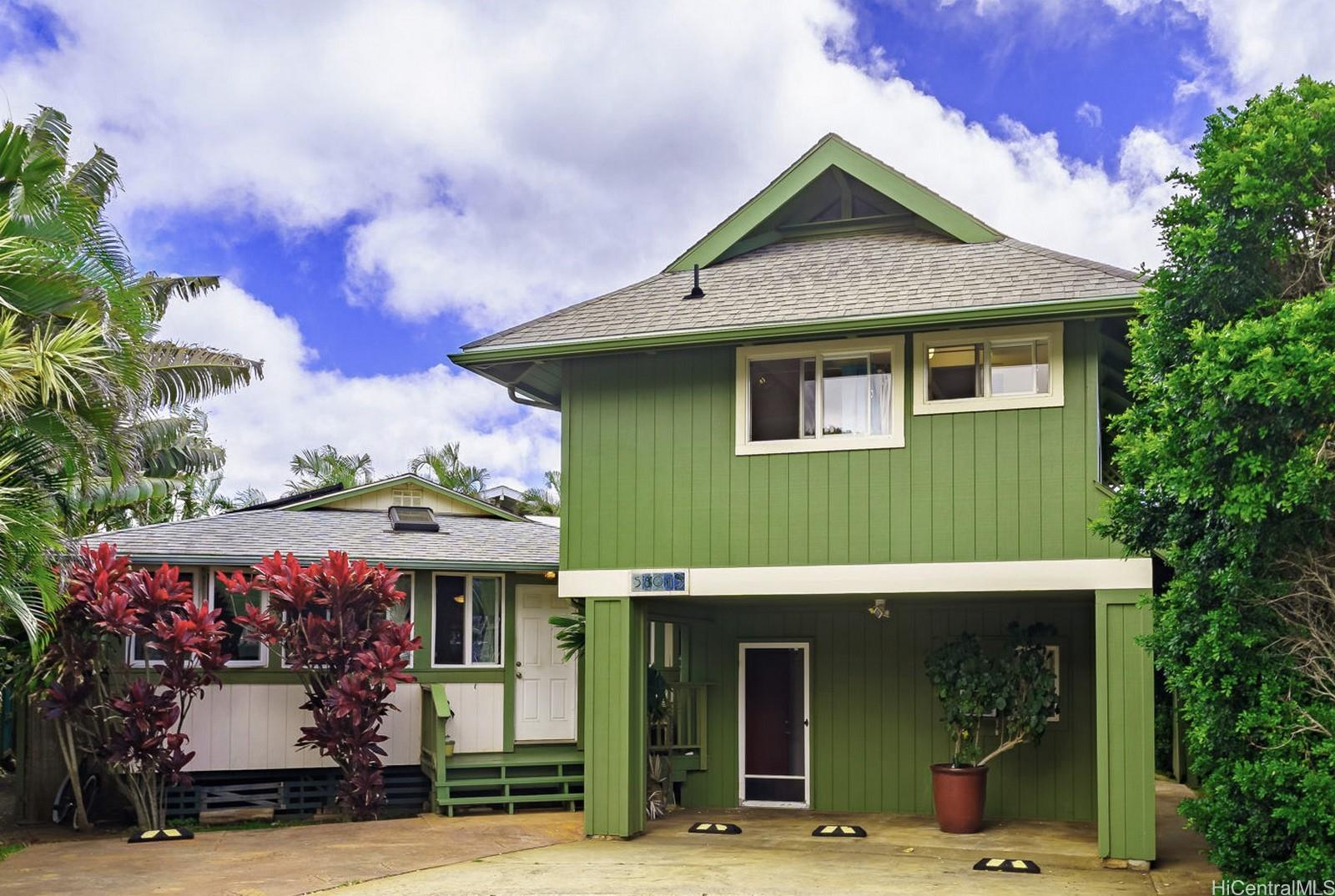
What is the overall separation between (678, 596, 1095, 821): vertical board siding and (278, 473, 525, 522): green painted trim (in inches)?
188

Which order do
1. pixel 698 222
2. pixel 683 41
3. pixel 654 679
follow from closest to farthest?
pixel 654 679 < pixel 683 41 < pixel 698 222

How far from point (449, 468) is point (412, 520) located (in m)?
17.9

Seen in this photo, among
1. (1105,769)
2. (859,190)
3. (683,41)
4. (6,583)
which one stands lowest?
(1105,769)

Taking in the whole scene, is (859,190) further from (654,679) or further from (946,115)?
(946,115)

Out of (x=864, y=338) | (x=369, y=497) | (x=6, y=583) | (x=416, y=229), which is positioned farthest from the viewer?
(x=416, y=229)

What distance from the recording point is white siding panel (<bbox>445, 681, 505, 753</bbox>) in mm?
14016

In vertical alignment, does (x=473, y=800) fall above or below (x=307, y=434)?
below

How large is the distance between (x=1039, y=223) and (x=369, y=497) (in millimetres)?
21513

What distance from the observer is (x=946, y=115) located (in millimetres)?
26953

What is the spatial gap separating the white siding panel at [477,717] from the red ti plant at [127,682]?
269 centimetres

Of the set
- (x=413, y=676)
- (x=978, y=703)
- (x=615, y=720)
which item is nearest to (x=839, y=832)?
(x=978, y=703)

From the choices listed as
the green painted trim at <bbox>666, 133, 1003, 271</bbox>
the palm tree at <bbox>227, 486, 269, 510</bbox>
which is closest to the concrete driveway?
the green painted trim at <bbox>666, 133, 1003, 271</bbox>

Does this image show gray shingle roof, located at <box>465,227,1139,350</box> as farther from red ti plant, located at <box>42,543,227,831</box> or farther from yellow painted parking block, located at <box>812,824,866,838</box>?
yellow painted parking block, located at <box>812,824,866,838</box>

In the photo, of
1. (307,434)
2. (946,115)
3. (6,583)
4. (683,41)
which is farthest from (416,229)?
(6,583)
